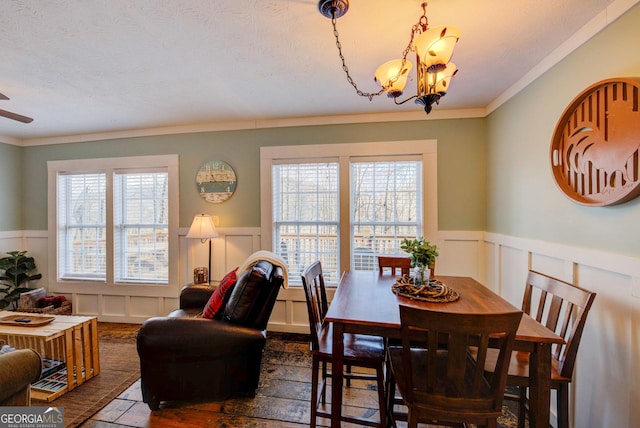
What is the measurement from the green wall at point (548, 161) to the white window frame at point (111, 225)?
11.5 feet

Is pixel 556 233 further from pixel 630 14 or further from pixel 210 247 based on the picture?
pixel 210 247

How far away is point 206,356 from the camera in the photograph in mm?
1785

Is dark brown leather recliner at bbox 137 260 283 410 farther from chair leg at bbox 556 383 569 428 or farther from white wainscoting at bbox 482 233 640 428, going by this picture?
white wainscoting at bbox 482 233 640 428

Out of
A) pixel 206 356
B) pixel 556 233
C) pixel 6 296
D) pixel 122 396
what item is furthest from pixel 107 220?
pixel 556 233

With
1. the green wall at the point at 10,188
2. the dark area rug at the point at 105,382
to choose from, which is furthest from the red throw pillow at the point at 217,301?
the green wall at the point at 10,188

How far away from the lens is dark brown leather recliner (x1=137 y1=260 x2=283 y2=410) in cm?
175

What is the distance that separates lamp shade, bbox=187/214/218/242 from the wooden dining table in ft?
5.49

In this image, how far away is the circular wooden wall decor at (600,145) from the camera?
1.23 meters

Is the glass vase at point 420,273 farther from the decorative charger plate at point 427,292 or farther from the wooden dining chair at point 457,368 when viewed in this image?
the wooden dining chair at point 457,368

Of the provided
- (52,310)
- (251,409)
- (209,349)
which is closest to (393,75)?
(209,349)

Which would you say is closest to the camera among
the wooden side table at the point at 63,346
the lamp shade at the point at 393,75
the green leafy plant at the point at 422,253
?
the lamp shade at the point at 393,75

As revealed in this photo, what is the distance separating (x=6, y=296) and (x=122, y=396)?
2.63 metres

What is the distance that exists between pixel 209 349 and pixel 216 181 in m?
1.96

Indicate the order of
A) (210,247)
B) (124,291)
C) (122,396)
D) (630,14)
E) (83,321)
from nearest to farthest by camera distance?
(630,14) → (122,396) → (83,321) → (210,247) → (124,291)
